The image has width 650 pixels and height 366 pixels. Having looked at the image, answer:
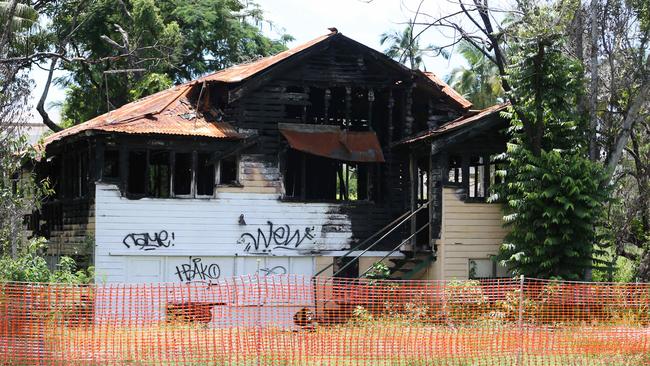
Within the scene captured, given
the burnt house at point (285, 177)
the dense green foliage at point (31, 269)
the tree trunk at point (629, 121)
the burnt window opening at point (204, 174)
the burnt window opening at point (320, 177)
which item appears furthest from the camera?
the burnt window opening at point (320, 177)

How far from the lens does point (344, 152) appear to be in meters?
24.9

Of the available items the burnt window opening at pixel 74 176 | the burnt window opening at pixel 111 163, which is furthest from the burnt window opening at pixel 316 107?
the burnt window opening at pixel 74 176

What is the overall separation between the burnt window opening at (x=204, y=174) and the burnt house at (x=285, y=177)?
0.24ft

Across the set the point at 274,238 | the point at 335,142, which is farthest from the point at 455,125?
the point at 274,238

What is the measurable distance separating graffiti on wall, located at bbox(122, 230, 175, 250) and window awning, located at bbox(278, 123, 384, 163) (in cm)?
378

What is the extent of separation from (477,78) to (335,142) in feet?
96.5

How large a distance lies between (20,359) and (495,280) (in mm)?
12417

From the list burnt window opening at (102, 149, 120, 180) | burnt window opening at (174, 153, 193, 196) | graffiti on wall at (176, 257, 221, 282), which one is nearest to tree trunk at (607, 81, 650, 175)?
graffiti on wall at (176, 257, 221, 282)

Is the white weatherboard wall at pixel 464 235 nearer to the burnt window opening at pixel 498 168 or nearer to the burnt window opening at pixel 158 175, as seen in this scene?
the burnt window opening at pixel 498 168

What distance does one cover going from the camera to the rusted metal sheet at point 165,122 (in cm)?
2298

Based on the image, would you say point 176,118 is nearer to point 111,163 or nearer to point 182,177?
point 111,163

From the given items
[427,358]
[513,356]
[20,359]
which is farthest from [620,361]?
[20,359]

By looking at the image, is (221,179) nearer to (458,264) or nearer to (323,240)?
(323,240)

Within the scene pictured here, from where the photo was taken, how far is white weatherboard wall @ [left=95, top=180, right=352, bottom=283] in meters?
Result: 23.1
